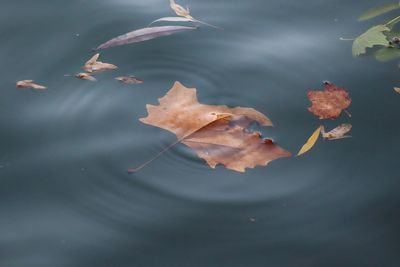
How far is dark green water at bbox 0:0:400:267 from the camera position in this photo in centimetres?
174

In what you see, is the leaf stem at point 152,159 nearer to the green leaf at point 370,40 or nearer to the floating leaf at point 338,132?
the floating leaf at point 338,132

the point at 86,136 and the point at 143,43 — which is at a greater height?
the point at 143,43

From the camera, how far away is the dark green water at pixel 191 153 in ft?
5.70

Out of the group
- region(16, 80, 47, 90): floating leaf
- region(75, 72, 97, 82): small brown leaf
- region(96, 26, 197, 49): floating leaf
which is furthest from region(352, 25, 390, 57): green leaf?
region(16, 80, 47, 90): floating leaf

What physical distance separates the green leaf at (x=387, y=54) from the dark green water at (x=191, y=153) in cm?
5

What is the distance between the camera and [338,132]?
6.67 feet

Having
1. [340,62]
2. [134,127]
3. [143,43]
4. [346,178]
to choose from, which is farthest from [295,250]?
[143,43]

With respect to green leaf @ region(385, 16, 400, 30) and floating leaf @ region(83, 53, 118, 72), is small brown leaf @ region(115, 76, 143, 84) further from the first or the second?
green leaf @ region(385, 16, 400, 30)

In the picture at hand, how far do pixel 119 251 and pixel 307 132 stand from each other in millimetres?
730

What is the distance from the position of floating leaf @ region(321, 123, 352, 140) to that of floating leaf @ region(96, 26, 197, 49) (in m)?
0.74

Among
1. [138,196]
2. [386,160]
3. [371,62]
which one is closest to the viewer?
[138,196]

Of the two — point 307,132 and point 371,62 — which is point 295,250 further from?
point 371,62

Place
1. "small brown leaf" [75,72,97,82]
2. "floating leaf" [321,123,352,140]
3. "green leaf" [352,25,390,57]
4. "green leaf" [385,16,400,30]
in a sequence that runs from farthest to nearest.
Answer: "green leaf" [385,16,400,30] → "small brown leaf" [75,72,97,82] → "green leaf" [352,25,390,57] → "floating leaf" [321,123,352,140]

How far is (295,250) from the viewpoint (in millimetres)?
1723
